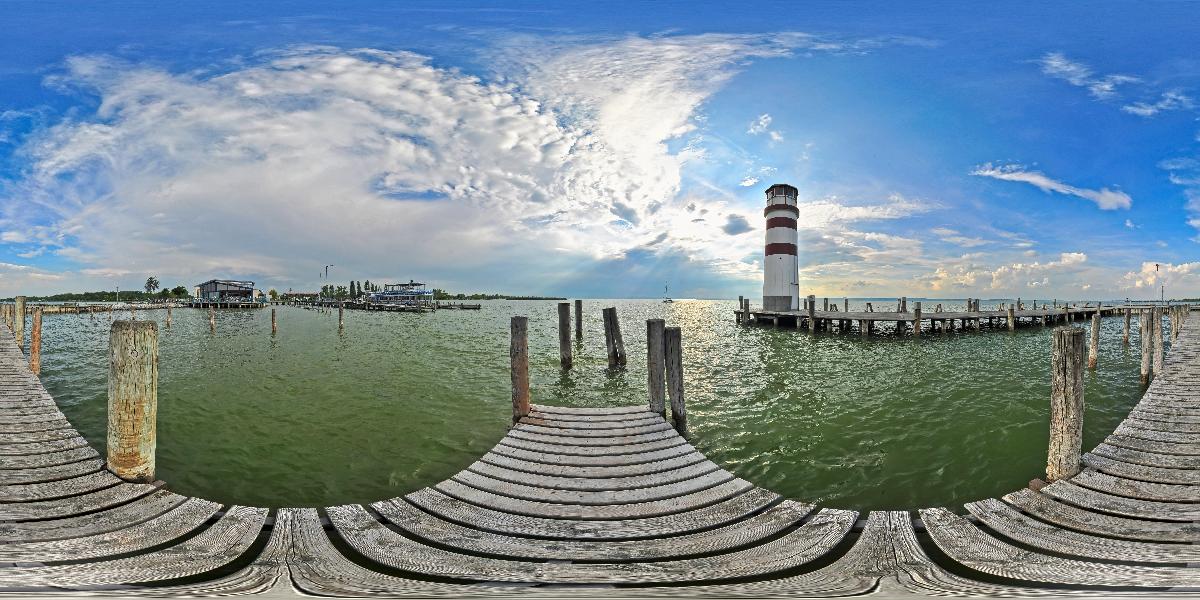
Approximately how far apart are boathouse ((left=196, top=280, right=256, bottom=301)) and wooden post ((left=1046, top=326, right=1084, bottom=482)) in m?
92.9

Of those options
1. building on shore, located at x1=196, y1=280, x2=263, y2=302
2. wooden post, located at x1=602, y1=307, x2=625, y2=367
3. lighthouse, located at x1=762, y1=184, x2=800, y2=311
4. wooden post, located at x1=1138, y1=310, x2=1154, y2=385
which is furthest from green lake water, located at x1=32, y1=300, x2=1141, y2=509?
building on shore, located at x1=196, y1=280, x2=263, y2=302

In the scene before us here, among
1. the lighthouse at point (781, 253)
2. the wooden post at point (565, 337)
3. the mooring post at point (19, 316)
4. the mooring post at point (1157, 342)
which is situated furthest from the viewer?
the lighthouse at point (781, 253)

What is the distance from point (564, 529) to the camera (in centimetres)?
402

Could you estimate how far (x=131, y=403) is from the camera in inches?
204

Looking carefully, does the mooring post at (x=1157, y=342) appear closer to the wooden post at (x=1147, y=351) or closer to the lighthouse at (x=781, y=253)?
the wooden post at (x=1147, y=351)

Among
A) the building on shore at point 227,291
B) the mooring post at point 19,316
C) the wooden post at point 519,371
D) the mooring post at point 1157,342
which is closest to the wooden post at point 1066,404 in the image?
the wooden post at point 519,371

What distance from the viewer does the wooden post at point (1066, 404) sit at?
527 cm

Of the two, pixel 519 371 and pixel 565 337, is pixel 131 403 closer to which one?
pixel 519 371

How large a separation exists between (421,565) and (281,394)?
1138 centimetres

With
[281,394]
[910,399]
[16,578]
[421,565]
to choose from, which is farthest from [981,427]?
[281,394]

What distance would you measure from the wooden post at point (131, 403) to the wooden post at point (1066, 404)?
31.5 feet

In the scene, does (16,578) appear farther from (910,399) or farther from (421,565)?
(910,399)

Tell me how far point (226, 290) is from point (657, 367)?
295 feet

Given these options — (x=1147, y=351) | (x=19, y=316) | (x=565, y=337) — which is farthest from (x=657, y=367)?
(x=19, y=316)
